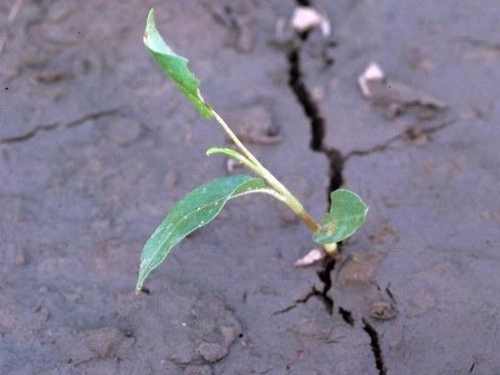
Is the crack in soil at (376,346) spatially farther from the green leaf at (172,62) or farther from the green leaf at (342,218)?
the green leaf at (172,62)

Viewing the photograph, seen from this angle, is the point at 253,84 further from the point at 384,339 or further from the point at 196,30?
the point at 384,339

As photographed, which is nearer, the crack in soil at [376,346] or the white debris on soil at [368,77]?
the crack in soil at [376,346]

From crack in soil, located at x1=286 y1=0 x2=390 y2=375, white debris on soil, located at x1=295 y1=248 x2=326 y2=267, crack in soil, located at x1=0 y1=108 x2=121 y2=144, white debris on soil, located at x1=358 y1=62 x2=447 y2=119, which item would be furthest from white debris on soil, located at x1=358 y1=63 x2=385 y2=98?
crack in soil, located at x1=0 y1=108 x2=121 y2=144

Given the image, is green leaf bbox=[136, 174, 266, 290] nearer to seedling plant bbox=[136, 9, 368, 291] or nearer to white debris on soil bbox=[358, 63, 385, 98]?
seedling plant bbox=[136, 9, 368, 291]

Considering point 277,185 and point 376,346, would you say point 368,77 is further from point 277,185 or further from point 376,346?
point 376,346

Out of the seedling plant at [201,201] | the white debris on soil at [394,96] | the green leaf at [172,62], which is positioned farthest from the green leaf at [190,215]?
the white debris on soil at [394,96]

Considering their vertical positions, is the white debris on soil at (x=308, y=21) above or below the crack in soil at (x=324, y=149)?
above

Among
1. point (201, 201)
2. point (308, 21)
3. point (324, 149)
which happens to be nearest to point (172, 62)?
point (201, 201)
